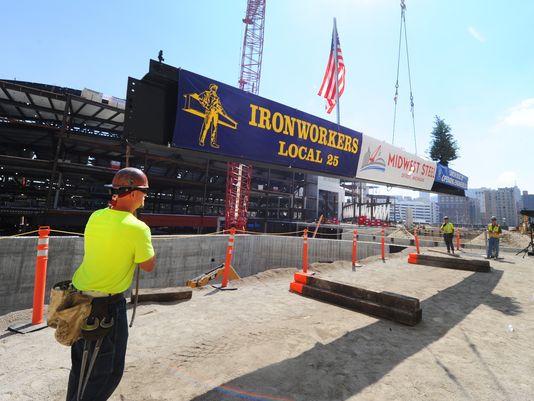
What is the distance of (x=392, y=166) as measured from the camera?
912 centimetres

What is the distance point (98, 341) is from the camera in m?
1.84

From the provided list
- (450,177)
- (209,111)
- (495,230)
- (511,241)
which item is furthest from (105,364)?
(511,241)

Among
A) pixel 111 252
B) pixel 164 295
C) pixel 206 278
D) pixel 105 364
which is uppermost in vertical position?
pixel 111 252

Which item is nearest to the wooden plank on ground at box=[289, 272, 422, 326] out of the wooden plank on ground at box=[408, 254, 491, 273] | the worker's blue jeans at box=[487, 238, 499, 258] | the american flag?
the wooden plank on ground at box=[408, 254, 491, 273]

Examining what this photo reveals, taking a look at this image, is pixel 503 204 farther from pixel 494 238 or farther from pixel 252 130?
pixel 252 130

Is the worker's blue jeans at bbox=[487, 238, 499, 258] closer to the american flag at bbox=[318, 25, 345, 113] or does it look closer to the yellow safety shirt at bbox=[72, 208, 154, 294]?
the american flag at bbox=[318, 25, 345, 113]

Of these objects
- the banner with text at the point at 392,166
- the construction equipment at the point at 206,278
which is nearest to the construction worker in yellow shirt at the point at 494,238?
the banner with text at the point at 392,166

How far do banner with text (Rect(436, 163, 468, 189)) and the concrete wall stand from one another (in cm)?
446

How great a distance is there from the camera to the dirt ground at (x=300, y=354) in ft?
8.57

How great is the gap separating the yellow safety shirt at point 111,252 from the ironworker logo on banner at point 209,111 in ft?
10.7

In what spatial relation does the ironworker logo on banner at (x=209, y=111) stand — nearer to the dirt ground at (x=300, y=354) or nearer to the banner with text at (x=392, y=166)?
the dirt ground at (x=300, y=354)

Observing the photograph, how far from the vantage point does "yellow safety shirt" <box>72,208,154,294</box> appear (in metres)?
1.93

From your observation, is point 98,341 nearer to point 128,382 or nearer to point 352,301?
point 128,382

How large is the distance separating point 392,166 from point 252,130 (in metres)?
5.85
